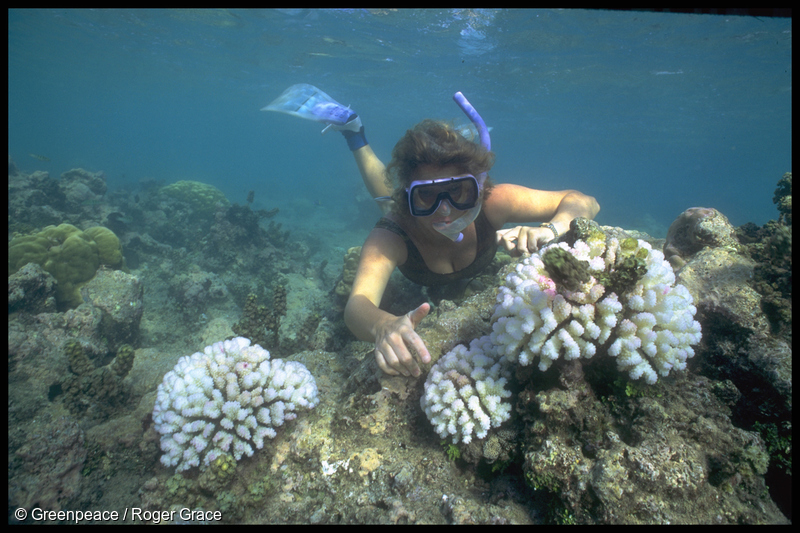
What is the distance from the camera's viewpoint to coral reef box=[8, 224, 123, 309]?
244 inches

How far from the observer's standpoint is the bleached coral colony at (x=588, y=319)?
191 cm

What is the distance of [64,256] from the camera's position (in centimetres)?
643

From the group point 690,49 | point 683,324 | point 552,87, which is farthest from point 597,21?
point 683,324

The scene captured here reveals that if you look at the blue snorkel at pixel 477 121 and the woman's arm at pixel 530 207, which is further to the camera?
the blue snorkel at pixel 477 121

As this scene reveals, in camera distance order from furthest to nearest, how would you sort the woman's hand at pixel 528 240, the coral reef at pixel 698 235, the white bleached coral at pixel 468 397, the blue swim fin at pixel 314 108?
the blue swim fin at pixel 314 108 → the woman's hand at pixel 528 240 → the coral reef at pixel 698 235 → the white bleached coral at pixel 468 397

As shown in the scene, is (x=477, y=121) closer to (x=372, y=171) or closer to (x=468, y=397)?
(x=468, y=397)

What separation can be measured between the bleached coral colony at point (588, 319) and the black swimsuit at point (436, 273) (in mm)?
1648

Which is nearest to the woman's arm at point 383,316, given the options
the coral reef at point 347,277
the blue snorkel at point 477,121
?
the blue snorkel at point 477,121

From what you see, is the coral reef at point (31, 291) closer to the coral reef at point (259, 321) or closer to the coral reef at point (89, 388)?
the coral reef at point (89, 388)

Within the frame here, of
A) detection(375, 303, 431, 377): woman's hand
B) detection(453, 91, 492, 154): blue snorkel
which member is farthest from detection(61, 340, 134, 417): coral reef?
detection(453, 91, 492, 154): blue snorkel

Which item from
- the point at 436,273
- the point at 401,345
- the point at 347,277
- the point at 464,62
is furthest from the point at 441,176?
the point at 464,62

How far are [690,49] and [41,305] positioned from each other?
29.5 m

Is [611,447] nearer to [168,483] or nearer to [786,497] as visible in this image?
[786,497]

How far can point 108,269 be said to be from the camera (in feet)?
22.5
